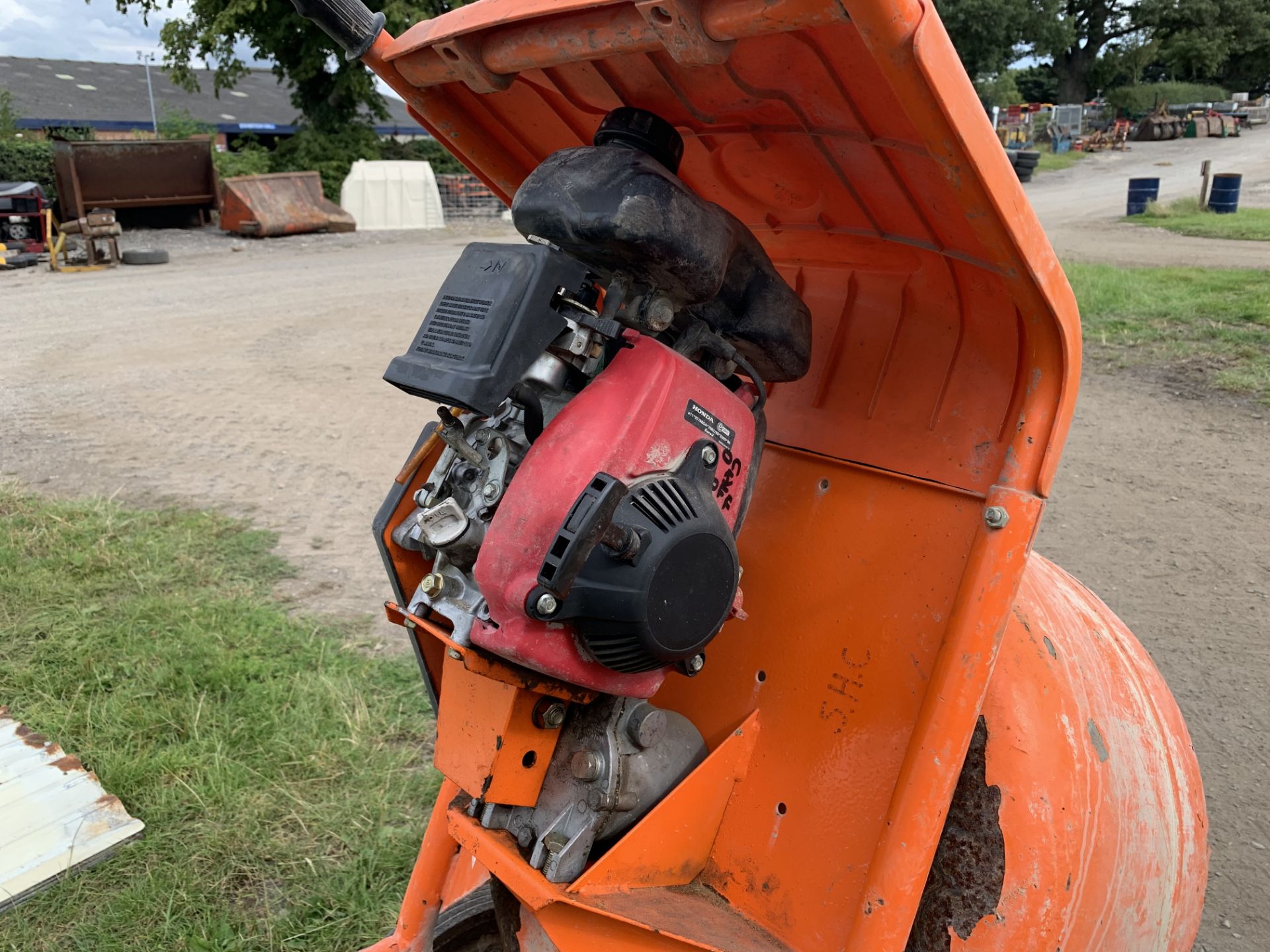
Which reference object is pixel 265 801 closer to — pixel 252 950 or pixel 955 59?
pixel 252 950

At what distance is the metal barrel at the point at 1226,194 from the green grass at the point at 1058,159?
1097 cm

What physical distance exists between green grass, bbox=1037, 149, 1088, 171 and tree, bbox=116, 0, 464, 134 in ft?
56.0

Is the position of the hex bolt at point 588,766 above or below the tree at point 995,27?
below

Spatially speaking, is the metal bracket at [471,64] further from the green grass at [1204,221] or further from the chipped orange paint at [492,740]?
the green grass at [1204,221]

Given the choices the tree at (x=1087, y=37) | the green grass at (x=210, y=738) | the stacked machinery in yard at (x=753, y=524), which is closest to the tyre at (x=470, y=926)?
the stacked machinery in yard at (x=753, y=524)

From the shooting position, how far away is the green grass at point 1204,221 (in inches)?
505

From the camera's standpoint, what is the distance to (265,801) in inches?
105

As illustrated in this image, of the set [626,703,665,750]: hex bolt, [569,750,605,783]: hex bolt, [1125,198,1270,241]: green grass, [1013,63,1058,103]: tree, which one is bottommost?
[569,750,605,783]: hex bolt

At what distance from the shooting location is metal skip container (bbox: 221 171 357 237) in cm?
1583

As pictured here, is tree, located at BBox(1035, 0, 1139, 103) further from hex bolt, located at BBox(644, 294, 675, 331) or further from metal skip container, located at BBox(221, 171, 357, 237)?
hex bolt, located at BBox(644, 294, 675, 331)

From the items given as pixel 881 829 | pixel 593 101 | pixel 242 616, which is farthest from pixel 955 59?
pixel 242 616

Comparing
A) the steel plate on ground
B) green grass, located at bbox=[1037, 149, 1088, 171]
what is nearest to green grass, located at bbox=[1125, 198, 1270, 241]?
Answer: green grass, located at bbox=[1037, 149, 1088, 171]

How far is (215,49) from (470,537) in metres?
21.7

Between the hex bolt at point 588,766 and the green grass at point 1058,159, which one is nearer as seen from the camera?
the hex bolt at point 588,766
